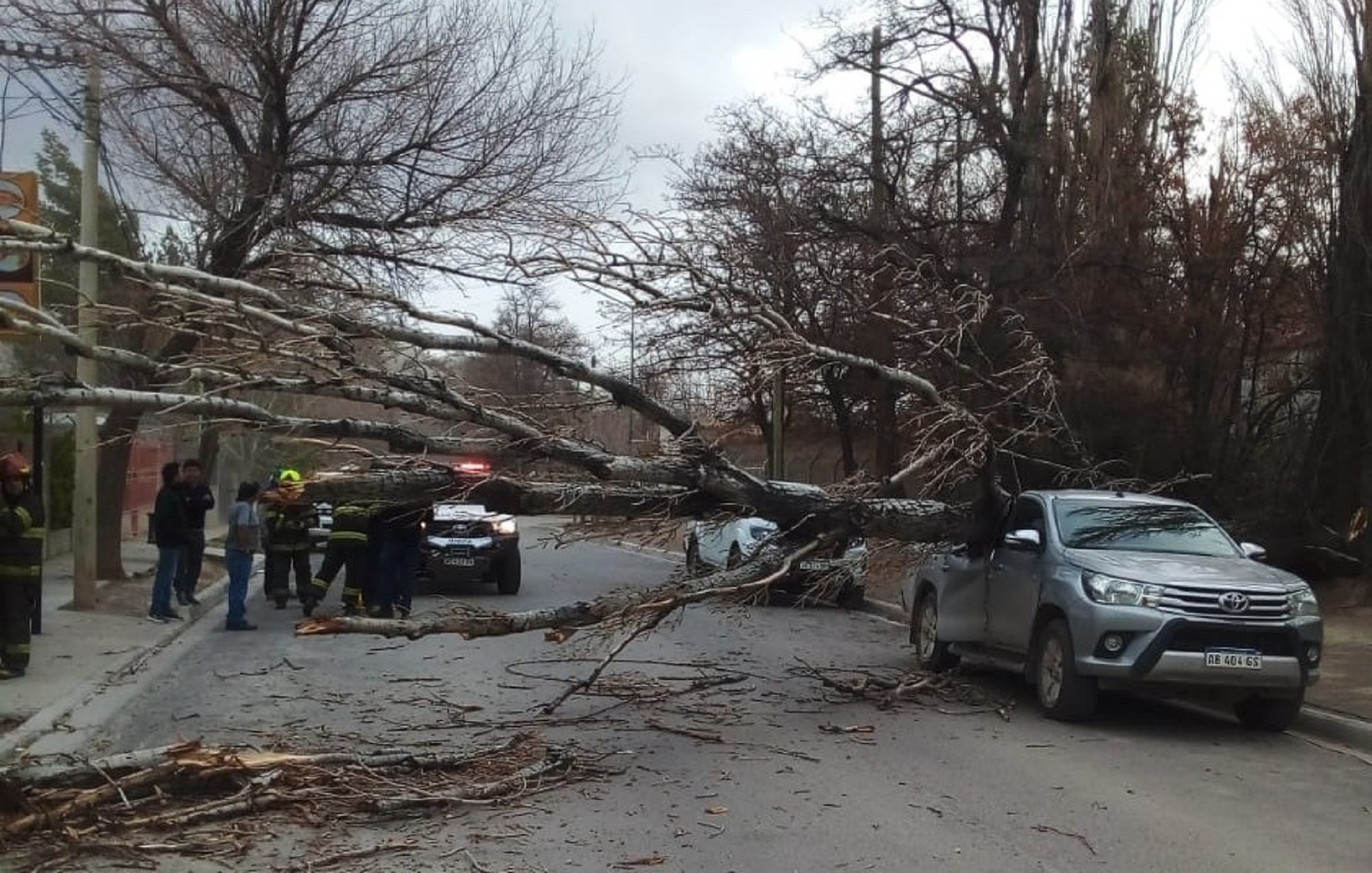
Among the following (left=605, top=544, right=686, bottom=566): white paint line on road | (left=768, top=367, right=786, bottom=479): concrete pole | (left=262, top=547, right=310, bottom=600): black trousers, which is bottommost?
(left=605, top=544, right=686, bottom=566): white paint line on road

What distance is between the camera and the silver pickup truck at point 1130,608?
8.56 meters

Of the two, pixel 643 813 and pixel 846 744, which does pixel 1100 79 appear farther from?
pixel 643 813

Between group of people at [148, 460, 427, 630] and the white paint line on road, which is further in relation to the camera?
the white paint line on road

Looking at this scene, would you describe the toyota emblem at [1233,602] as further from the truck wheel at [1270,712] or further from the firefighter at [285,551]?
the firefighter at [285,551]

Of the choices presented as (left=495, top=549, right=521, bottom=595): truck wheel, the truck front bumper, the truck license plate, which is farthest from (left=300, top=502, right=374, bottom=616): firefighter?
the truck license plate

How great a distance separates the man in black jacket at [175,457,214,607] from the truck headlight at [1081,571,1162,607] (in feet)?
31.1

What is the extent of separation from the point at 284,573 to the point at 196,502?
1.74 m

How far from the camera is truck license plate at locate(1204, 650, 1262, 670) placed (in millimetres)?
8516

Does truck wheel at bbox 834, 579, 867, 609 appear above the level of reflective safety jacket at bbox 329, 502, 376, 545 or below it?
below

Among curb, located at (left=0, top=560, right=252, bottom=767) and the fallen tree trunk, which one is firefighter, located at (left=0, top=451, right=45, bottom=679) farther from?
the fallen tree trunk

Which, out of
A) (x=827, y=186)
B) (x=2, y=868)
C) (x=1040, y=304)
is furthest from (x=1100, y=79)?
(x=2, y=868)

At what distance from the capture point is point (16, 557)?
9922mm

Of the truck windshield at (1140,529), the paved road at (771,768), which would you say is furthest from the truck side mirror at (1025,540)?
the paved road at (771,768)

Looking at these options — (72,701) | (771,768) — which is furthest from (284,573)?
(771,768)
